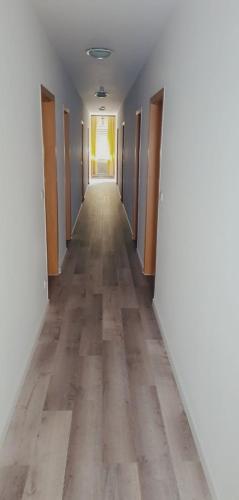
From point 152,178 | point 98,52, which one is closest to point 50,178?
point 152,178

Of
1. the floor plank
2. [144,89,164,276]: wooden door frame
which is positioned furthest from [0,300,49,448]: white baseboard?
[144,89,164,276]: wooden door frame

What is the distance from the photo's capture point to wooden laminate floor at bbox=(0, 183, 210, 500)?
1.87 m

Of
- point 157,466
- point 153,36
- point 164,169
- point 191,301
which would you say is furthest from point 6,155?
point 153,36

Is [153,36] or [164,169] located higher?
[153,36]

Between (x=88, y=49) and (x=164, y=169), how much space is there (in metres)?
1.76

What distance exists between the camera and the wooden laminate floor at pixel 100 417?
1869 millimetres

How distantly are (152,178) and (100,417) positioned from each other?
2.91 meters

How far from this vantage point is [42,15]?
3061 millimetres

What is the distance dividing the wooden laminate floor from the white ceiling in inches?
101

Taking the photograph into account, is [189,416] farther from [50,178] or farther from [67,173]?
[67,173]

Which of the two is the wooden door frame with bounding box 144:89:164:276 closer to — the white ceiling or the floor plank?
the white ceiling

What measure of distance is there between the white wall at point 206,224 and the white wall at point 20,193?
1.07 metres

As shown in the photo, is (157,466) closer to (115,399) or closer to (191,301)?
(115,399)

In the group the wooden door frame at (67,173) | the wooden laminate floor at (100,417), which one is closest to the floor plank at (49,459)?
the wooden laminate floor at (100,417)
